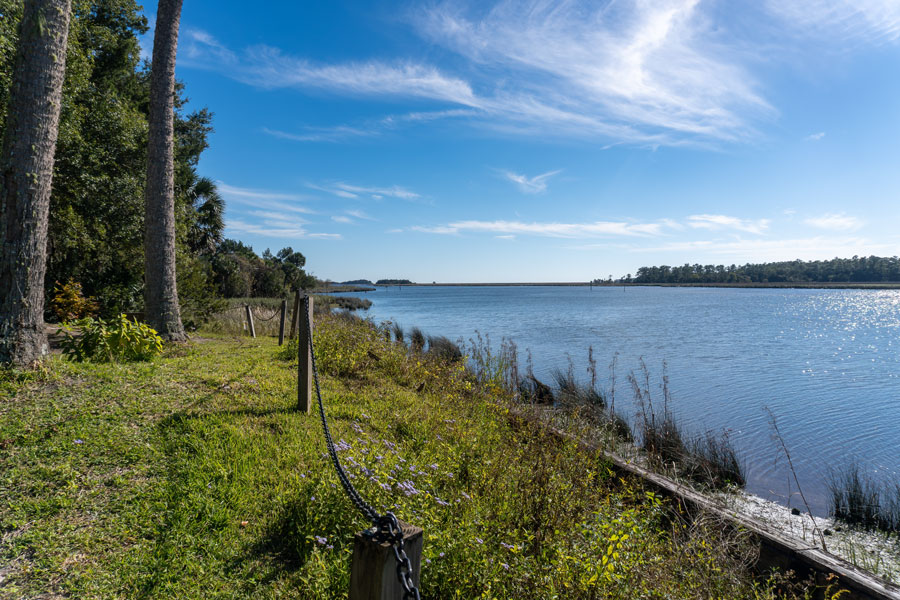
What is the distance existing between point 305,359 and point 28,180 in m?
4.30

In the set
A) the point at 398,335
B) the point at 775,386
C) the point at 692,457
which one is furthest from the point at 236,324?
the point at 775,386

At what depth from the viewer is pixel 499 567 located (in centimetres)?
296

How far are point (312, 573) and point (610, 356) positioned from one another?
55.4 ft

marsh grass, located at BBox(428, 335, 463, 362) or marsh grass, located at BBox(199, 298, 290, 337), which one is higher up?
marsh grass, located at BBox(199, 298, 290, 337)

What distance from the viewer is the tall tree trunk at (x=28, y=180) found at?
563 centimetres

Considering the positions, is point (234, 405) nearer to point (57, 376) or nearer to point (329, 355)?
point (57, 376)

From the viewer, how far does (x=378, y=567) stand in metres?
1.37

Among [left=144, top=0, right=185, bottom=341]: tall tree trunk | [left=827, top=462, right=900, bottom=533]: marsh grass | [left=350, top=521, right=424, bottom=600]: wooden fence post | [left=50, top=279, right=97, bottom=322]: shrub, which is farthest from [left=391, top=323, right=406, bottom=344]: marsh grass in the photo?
[left=350, top=521, right=424, bottom=600]: wooden fence post

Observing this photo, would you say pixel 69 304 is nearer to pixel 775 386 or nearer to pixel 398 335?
pixel 398 335

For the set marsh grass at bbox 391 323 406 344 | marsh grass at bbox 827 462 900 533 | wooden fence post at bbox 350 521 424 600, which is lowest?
marsh grass at bbox 827 462 900 533

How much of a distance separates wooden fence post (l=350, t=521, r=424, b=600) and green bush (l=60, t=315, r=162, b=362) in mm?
7190

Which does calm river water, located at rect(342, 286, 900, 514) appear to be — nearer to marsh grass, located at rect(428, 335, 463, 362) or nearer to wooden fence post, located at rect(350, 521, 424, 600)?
marsh grass, located at rect(428, 335, 463, 362)

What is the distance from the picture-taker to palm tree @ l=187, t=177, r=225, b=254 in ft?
95.7

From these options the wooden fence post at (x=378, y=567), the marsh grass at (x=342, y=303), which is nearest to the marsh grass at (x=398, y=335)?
the wooden fence post at (x=378, y=567)
